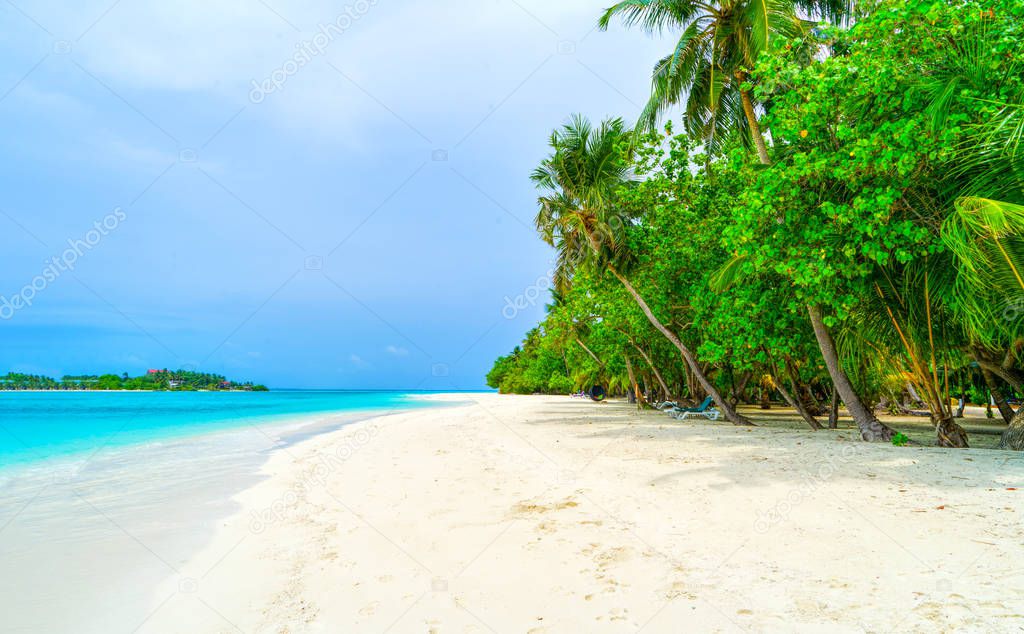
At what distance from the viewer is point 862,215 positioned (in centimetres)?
709

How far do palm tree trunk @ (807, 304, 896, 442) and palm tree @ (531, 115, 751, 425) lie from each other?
4.46m

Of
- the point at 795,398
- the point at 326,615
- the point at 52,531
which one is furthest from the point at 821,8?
the point at 52,531

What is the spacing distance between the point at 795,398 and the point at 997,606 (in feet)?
37.5

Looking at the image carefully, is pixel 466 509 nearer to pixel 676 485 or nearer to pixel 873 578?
pixel 676 485

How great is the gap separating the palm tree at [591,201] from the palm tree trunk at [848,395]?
4458 mm

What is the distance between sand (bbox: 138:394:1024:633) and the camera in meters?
2.98

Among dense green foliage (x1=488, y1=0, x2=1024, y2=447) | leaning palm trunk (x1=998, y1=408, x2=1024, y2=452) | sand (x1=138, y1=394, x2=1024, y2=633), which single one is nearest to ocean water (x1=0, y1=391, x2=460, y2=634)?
sand (x1=138, y1=394, x2=1024, y2=633)

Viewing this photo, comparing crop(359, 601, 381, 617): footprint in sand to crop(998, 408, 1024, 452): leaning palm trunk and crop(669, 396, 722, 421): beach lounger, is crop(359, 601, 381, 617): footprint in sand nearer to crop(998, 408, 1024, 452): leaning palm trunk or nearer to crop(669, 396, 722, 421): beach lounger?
crop(998, 408, 1024, 452): leaning palm trunk

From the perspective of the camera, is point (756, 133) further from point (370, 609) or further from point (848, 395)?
point (370, 609)

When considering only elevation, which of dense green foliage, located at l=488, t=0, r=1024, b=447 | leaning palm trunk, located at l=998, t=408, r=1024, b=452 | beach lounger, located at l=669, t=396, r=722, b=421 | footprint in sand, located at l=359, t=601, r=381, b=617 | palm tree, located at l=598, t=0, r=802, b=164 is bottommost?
footprint in sand, located at l=359, t=601, r=381, b=617

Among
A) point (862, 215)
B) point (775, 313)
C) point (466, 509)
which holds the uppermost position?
point (862, 215)

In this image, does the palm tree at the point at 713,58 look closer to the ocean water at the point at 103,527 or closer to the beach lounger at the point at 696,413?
the beach lounger at the point at 696,413

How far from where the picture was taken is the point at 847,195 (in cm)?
769

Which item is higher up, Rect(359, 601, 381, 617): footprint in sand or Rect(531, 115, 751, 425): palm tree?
Rect(531, 115, 751, 425): palm tree
